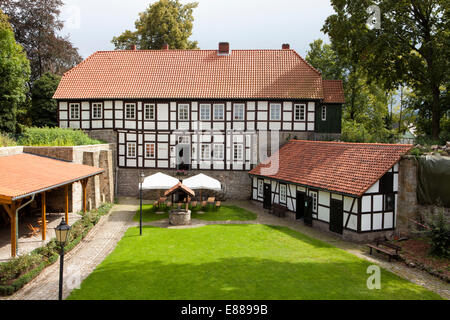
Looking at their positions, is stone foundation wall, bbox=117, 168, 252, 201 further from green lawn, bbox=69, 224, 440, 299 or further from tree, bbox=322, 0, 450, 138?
tree, bbox=322, 0, 450, 138

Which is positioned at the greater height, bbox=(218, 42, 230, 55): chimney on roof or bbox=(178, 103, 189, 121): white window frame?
bbox=(218, 42, 230, 55): chimney on roof

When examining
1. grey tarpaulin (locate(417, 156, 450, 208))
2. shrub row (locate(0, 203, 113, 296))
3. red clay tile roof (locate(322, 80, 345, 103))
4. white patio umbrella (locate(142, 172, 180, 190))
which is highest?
red clay tile roof (locate(322, 80, 345, 103))

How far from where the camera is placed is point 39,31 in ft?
101

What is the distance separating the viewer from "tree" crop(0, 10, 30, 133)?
24.7 metres

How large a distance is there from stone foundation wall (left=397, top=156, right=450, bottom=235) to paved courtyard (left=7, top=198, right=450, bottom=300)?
2.61 meters

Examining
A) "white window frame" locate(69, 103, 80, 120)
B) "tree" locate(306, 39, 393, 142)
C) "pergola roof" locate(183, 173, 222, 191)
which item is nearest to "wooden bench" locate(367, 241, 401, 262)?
"pergola roof" locate(183, 173, 222, 191)

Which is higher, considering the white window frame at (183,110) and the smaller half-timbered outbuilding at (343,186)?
the white window frame at (183,110)

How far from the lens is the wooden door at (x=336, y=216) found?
54.4ft

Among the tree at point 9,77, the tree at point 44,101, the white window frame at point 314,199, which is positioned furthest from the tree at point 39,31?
the white window frame at point 314,199

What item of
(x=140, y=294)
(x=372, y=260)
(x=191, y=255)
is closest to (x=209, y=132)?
(x=191, y=255)

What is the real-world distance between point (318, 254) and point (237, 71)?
51.0 feet

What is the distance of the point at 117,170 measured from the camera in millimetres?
25016

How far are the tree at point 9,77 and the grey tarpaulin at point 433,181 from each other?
2563 centimetres

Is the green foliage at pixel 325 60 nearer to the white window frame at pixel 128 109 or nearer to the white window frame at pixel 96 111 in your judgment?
the white window frame at pixel 128 109
